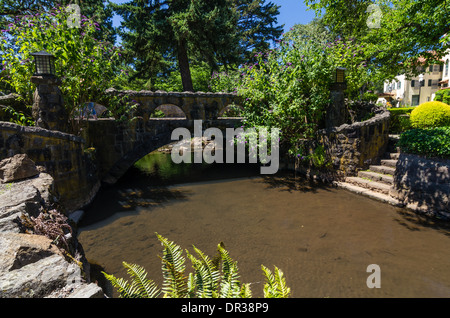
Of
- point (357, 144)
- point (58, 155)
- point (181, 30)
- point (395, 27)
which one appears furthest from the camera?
point (181, 30)

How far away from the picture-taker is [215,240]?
585 centimetres

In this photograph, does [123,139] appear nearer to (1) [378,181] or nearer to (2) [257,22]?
(1) [378,181]

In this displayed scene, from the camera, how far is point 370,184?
8320mm

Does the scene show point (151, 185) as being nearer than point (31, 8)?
Yes

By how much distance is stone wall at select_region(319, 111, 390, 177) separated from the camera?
8.96 meters

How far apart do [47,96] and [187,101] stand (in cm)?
516

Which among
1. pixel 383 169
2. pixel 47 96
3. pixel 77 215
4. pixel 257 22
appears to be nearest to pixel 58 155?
pixel 77 215

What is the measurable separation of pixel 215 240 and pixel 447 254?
4.81 m

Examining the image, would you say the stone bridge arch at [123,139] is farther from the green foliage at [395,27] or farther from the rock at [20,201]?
the green foliage at [395,27]

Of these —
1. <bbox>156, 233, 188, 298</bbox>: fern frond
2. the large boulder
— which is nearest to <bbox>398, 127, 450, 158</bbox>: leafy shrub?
<bbox>156, 233, 188, 298</bbox>: fern frond

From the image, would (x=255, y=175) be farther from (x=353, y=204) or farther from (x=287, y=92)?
(x=353, y=204)

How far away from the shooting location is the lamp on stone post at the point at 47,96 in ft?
23.5

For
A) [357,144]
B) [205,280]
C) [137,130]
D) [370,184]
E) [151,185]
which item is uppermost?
[137,130]

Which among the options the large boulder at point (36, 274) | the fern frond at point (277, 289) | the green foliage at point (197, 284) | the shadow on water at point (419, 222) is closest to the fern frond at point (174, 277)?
the green foliage at point (197, 284)
